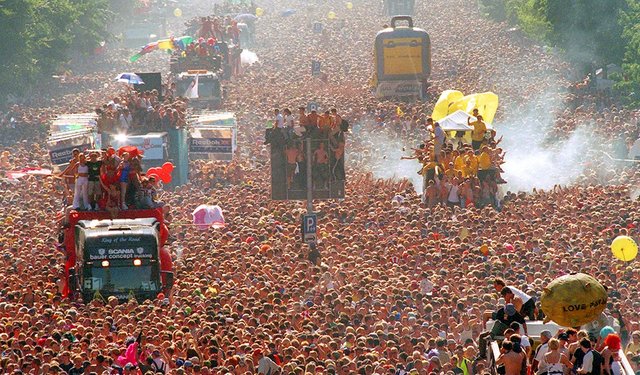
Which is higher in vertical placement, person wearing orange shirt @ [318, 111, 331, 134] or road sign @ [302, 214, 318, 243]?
person wearing orange shirt @ [318, 111, 331, 134]

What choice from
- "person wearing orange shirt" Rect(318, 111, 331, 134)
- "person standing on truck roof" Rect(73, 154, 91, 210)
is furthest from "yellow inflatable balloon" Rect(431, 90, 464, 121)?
"person standing on truck roof" Rect(73, 154, 91, 210)

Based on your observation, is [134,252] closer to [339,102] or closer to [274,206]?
[274,206]

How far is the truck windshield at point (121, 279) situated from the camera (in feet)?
87.0

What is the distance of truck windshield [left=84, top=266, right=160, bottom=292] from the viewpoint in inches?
1045

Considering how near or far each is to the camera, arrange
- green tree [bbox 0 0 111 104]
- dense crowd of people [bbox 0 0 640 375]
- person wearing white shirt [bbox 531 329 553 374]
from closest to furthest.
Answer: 1. person wearing white shirt [bbox 531 329 553 374]
2. dense crowd of people [bbox 0 0 640 375]
3. green tree [bbox 0 0 111 104]

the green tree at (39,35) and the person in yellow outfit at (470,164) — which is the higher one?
the green tree at (39,35)

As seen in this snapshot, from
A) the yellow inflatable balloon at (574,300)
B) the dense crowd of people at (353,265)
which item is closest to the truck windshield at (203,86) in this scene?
the dense crowd of people at (353,265)

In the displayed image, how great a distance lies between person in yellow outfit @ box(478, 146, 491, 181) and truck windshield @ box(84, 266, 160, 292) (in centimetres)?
1272

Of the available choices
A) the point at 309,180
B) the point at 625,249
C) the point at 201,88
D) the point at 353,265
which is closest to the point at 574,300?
the point at 625,249

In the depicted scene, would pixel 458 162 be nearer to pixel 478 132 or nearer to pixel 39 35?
pixel 478 132

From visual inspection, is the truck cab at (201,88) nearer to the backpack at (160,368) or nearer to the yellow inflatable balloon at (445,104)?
the yellow inflatable balloon at (445,104)

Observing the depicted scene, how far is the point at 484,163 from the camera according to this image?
37406mm

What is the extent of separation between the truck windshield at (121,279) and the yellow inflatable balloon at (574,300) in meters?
10.8

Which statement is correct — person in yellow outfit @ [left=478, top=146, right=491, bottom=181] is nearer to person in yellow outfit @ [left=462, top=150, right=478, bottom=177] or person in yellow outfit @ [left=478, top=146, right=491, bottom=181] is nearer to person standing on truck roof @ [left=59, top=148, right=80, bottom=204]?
person in yellow outfit @ [left=462, top=150, right=478, bottom=177]
